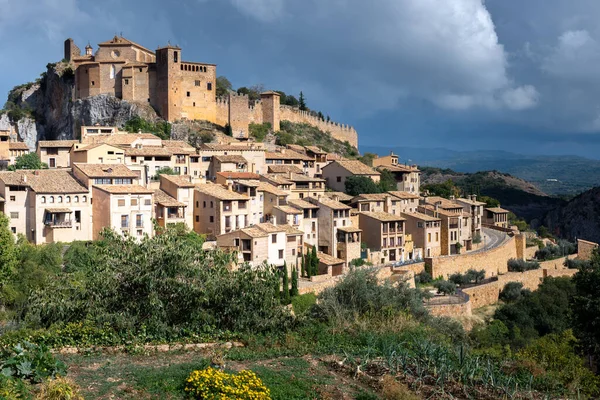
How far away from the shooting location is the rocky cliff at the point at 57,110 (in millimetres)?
67375

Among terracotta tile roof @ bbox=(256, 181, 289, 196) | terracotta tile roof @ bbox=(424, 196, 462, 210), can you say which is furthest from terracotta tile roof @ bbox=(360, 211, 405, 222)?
terracotta tile roof @ bbox=(424, 196, 462, 210)

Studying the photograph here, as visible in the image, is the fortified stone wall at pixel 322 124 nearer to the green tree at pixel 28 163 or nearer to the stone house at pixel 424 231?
the stone house at pixel 424 231

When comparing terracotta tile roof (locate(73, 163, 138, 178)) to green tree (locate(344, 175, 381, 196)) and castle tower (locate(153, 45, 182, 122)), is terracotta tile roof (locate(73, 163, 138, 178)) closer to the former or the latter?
green tree (locate(344, 175, 381, 196))

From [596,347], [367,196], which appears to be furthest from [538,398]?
[367,196]

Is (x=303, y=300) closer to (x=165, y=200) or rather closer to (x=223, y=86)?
(x=165, y=200)

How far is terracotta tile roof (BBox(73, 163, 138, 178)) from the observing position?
40.4m

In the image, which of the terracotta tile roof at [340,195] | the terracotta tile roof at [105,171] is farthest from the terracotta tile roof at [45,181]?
the terracotta tile roof at [340,195]

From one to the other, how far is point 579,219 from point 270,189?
59.9 m

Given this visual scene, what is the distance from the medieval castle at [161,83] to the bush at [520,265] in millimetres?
29269

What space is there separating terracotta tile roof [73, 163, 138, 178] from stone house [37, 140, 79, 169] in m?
9.42

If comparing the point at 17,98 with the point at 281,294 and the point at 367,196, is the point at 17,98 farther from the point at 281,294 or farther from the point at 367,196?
the point at 281,294

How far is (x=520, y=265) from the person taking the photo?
5288 cm

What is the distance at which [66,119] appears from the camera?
234 feet

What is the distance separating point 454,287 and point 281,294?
13311mm
